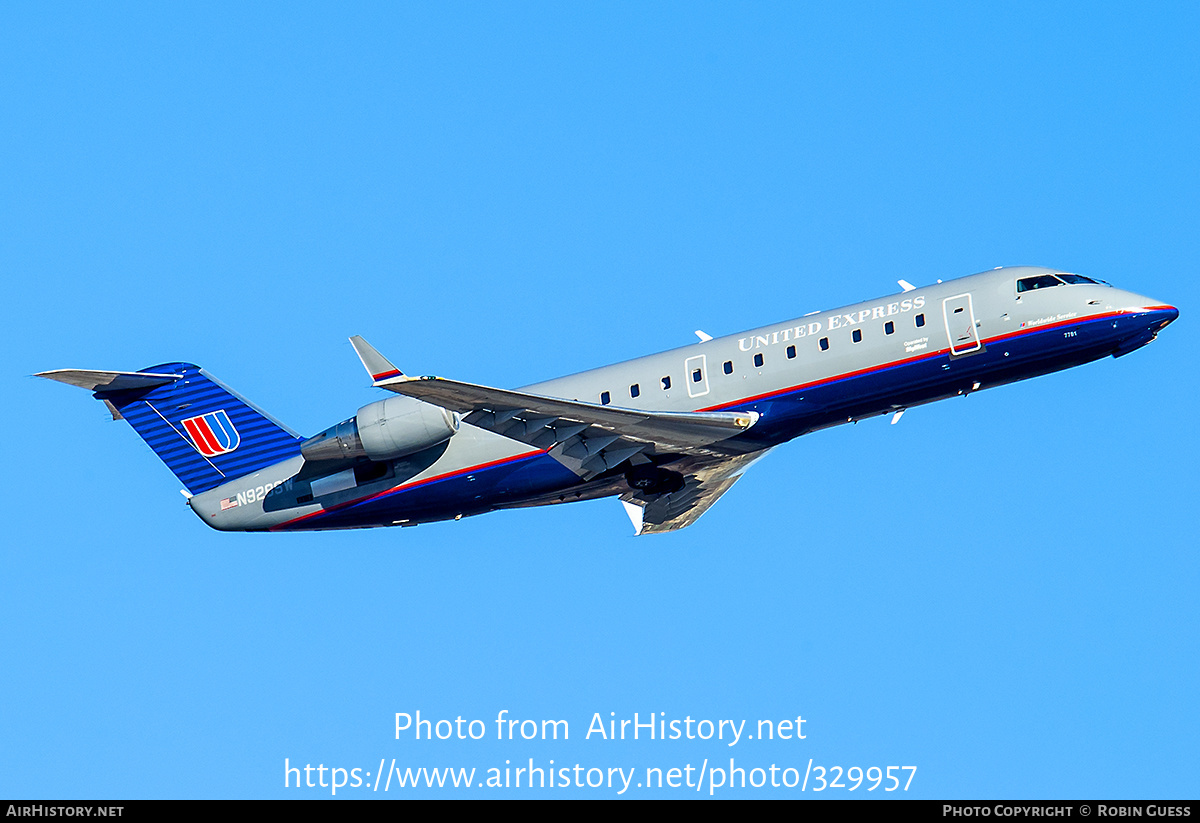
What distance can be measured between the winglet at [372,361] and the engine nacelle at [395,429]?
2418 millimetres

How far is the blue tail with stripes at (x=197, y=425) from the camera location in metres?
28.0

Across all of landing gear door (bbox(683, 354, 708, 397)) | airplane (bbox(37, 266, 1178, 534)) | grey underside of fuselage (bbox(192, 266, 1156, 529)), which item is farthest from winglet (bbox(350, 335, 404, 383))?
landing gear door (bbox(683, 354, 708, 397))

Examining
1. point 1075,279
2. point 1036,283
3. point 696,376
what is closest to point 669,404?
point 696,376

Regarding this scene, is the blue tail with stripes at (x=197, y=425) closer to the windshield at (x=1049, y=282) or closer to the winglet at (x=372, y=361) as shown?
the winglet at (x=372, y=361)

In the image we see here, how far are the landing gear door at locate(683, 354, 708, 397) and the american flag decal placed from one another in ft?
30.2

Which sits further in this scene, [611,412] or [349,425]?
[349,425]

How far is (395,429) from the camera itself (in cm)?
2495

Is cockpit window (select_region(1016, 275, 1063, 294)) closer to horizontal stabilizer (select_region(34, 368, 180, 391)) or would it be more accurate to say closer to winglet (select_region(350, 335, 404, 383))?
winglet (select_region(350, 335, 404, 383))

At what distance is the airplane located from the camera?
24.0 metres

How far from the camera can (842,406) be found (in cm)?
2447

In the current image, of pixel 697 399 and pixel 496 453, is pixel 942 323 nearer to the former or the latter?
pixel 697 399

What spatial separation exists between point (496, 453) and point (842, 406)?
6264mm

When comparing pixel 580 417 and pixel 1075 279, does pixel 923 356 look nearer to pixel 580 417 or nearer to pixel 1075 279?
pixel 1075 279
